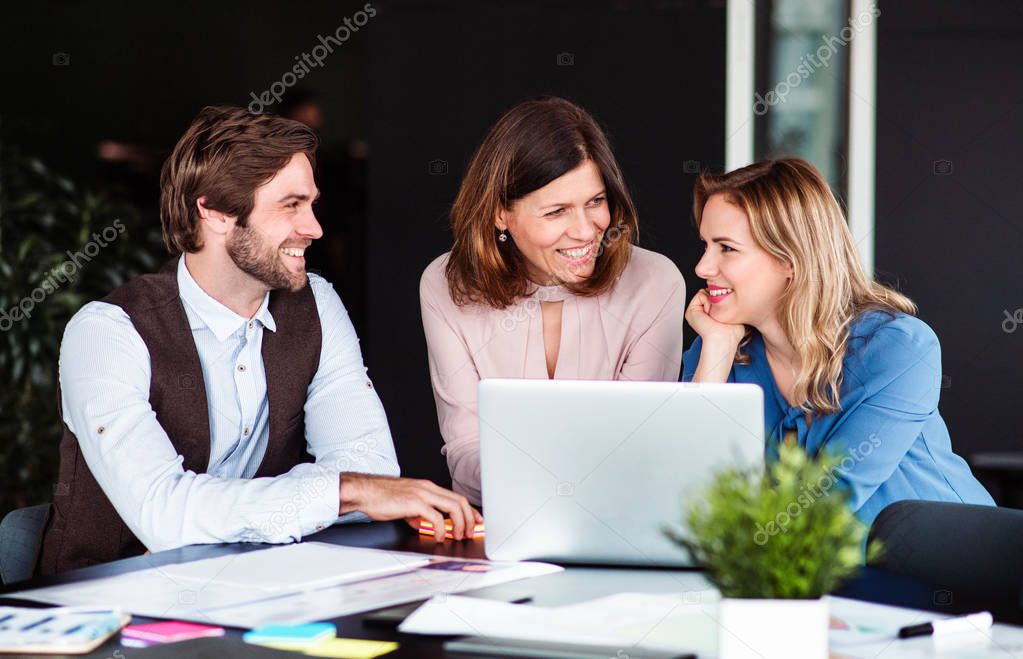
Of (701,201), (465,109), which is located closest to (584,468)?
(701,201)

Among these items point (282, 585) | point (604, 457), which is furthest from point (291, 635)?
point (604, 457)

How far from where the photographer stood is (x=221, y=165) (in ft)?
9.02

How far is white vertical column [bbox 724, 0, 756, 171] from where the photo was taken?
4336mm

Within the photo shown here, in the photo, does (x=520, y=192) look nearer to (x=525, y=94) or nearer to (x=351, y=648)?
(x=525, y=94)

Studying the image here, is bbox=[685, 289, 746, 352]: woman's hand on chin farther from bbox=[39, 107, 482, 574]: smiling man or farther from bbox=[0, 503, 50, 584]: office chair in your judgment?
bbox=[0, 503, 50, 584]: office chair

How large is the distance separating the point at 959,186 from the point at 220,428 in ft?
9.57

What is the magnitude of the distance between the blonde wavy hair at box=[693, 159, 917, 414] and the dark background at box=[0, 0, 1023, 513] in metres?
1.79

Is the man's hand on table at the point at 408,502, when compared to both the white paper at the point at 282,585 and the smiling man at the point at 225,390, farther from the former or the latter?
the white paper at the point at 282,585

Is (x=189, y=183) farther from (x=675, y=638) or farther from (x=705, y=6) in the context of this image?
(x=705, y=6)

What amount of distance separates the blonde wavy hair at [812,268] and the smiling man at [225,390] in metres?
0.81

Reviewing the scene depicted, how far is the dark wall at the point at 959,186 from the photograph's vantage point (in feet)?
14.0

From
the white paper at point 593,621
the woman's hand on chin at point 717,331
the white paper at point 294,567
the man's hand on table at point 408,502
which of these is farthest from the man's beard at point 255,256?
the white paper at point 593,621

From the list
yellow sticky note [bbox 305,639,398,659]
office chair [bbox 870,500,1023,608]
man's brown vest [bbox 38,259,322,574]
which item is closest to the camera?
yellow sticky note [bbox 305,639,398,659]

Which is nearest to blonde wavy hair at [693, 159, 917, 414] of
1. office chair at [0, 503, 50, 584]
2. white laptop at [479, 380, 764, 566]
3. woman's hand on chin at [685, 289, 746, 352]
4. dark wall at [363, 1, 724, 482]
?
woman's hand on chin at [685, 289, 746, 352]
